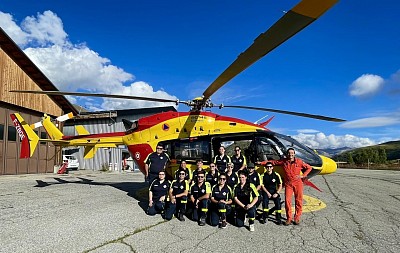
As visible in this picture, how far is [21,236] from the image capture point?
5.01 m

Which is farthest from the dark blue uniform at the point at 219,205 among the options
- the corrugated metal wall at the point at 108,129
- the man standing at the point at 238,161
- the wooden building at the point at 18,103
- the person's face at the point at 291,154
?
the corrugated metal wall at the point at 108,129

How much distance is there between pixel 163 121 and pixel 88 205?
348 centimetres

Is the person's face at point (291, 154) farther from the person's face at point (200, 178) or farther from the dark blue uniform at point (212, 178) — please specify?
the person's face at point (200, 178)

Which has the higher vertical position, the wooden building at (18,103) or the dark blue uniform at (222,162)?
the wooden building at (18,103)

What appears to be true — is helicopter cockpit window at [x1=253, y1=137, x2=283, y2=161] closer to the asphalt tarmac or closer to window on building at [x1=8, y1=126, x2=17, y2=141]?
the asphalt tarmac

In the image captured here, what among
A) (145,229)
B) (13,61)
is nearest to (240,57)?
(145,229)

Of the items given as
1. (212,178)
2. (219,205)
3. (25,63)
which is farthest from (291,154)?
(25,63)

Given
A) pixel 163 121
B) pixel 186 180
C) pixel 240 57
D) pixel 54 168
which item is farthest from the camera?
pixel 54 168

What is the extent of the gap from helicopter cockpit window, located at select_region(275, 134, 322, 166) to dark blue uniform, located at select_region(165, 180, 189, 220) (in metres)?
3.19

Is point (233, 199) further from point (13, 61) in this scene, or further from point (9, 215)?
Result: point (13, 61)

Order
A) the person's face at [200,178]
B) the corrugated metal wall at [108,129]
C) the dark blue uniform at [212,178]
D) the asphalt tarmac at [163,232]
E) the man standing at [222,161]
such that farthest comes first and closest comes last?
the corrugated metal wall at [108,129] → the man standing at [222,161] → the dark blue uniform at [212,178] → the person's face at [200,178] → the asphalt tarmac at [163,232]

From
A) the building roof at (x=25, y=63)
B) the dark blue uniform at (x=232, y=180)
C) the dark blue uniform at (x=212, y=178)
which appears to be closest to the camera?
the dark blue uniform at (x=232, y=180)

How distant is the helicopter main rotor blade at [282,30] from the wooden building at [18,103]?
17682 mm

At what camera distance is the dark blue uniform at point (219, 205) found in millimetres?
6223
